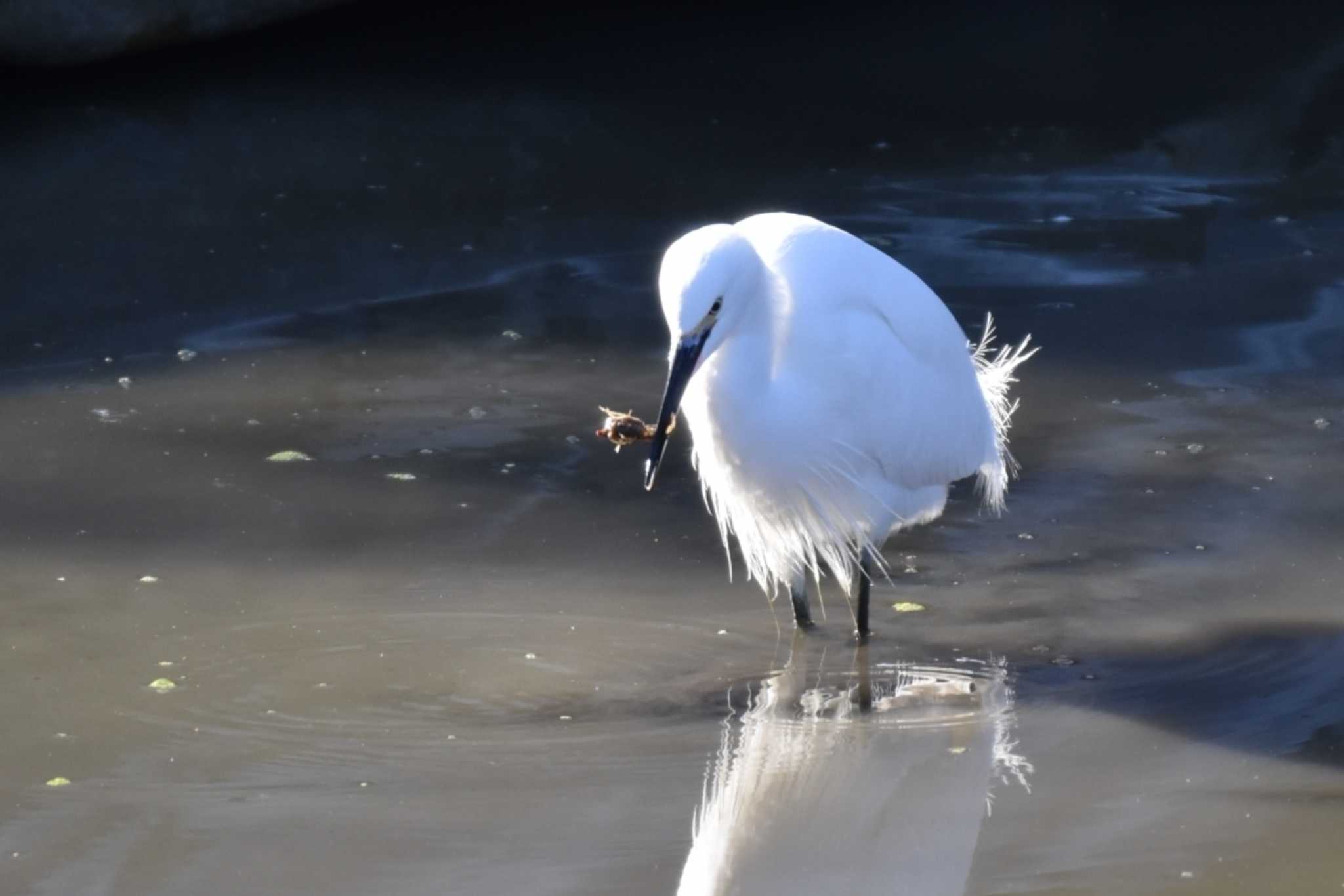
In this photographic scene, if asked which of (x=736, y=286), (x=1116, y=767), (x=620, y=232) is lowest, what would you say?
(x=1116, y=767)

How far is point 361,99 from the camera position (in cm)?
697

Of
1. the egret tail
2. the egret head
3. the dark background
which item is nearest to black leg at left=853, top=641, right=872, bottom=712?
the egret tail

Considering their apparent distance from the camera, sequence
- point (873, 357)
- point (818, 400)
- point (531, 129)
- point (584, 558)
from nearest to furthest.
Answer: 1. point (818, 400)
2. point (873, 357)
3. point (584, 558)
4. point (531, 129)

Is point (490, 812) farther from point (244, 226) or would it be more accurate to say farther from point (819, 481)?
point (244, 226)

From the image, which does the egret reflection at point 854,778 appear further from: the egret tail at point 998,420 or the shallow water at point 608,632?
the egret tail at point 998,420

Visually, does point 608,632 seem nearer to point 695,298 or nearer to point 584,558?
point 584,558

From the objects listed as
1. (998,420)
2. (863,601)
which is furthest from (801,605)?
(998,420)

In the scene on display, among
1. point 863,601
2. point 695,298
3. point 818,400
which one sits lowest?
point 863,601

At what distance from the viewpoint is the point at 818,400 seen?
3.28 meters

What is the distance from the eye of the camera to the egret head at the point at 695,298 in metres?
2.79

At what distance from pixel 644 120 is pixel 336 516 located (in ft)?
10.8

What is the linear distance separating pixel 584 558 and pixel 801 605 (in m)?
0.52

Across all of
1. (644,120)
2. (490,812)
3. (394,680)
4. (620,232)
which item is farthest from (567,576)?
(644,120)

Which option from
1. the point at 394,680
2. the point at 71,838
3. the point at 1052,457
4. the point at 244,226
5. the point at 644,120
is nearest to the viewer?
the point at 71,838
